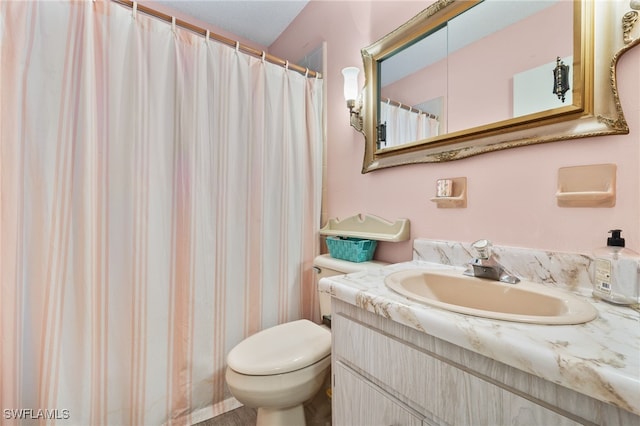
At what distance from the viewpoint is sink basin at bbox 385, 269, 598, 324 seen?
1.87 ft

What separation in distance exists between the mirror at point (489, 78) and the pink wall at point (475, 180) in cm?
4

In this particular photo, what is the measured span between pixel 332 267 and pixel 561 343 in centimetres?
101

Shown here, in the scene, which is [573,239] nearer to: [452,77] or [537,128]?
[537,128]

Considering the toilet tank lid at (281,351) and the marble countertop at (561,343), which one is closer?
the marble countertop at (561,343)

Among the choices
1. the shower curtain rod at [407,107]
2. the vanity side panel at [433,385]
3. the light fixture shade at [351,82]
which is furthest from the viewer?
the light fixture shade at [351,82]

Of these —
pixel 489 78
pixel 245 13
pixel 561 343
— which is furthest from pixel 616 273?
pixel 245 13

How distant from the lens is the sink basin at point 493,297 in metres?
0.57

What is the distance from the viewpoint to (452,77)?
1084 millimetres

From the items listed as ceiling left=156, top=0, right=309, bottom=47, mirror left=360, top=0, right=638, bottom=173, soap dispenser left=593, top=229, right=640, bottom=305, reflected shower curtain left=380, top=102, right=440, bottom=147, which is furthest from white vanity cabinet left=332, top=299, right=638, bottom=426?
ceiling left=156, top=0, right=309, bottom=47

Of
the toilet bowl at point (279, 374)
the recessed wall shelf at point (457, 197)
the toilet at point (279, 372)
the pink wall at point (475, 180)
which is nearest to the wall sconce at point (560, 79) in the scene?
the pink wall at point (475, 180)

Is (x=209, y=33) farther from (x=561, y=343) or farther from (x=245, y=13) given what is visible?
(x=561, y=343)

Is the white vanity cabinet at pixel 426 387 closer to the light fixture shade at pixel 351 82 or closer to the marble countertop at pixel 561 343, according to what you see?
the marble countertop at pixel 561 343

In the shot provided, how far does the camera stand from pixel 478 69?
101 centimetres

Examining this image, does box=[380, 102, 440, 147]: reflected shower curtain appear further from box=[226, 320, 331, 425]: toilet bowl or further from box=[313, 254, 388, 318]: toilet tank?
box=[226, 320, 331, 425]: toilet bowl
